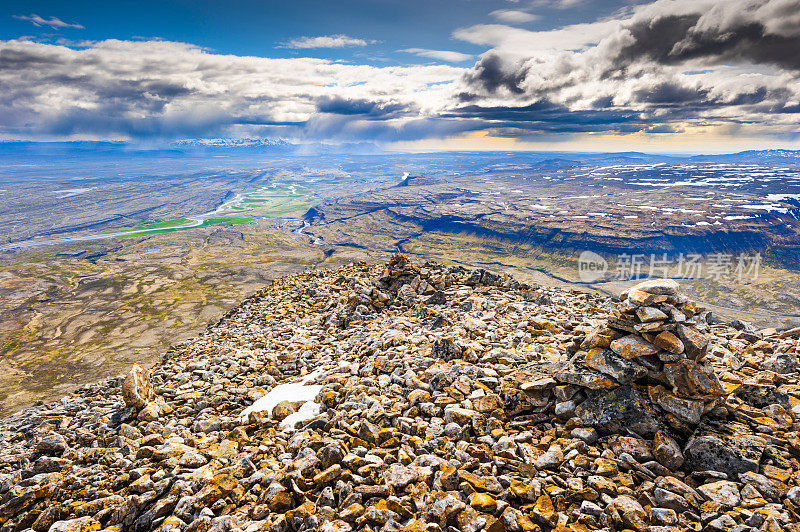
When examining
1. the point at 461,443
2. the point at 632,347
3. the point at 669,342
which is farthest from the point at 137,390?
the point at 669,342

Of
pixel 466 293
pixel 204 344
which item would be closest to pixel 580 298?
pixel 466 293

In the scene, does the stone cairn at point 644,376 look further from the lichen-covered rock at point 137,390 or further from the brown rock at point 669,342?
the lichen-covered rock at point 137,390

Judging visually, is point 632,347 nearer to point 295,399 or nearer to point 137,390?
point 295,399

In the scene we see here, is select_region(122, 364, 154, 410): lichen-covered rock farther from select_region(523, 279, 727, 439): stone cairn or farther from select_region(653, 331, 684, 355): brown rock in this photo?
select_region(653, 331, 684, 355): brown rock

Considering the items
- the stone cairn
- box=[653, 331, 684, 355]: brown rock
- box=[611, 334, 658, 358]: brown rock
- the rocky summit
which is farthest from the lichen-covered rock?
box=[653, 331, 684, 355]: brown rock

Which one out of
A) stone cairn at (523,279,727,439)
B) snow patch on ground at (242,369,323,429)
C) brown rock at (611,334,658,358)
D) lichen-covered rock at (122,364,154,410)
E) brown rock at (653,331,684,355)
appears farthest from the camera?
lichen-covered rock at (122,364,154,410)

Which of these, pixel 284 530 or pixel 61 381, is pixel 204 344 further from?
pixel 61 381

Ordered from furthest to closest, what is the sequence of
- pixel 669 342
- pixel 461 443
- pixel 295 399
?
pixel 295 399 → pixel 669 342 → pixel 461 443
